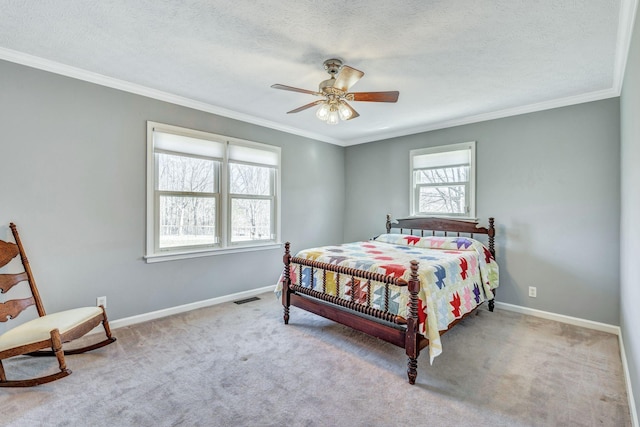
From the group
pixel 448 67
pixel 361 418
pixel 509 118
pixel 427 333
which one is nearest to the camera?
pixel 361 418

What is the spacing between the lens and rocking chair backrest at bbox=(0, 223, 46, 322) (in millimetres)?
2334

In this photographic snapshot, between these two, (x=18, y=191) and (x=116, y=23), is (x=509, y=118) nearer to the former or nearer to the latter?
(x=116, y=23)

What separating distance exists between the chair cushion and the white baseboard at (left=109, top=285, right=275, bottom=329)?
0.70m

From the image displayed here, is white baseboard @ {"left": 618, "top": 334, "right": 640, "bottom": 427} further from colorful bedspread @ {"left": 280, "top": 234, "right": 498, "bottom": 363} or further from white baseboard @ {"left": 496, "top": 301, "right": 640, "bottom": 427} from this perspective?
colorful bedspread @ {"left": 280, "top": 234, "right": 498, "bottom": 363}

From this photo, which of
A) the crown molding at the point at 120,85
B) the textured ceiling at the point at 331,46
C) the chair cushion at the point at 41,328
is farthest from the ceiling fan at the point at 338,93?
the chair cushion at the point at 41,328

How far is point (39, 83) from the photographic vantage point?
266 centimetres

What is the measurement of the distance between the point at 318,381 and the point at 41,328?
6.64 feet

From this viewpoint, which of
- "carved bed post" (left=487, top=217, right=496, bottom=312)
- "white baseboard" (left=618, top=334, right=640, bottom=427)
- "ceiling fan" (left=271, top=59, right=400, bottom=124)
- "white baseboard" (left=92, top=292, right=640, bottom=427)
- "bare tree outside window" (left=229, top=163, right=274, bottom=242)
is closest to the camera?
"white baseboard" (left=618, top=334, right=640, bottom=427)

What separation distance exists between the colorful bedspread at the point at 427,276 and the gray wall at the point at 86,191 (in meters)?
1.63

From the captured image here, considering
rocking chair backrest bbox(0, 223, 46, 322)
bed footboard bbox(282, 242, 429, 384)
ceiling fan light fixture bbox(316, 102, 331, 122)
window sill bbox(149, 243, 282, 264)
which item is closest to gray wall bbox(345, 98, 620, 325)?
bed footboard bbox(282, 242, 429, 384)

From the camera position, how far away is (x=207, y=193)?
3746mm

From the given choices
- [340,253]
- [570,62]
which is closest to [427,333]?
[340,253]

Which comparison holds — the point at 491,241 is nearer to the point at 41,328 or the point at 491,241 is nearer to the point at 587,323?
the point at 587,323

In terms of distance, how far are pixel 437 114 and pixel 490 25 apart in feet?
6.38
